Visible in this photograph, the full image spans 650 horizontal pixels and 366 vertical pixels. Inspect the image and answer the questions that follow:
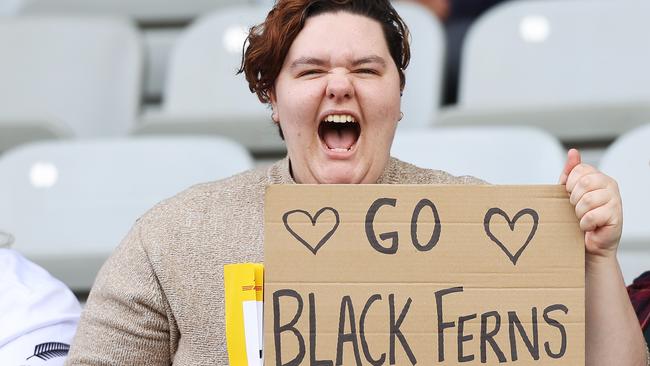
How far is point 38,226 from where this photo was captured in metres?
2.38

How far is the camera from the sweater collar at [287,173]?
5.34 ft

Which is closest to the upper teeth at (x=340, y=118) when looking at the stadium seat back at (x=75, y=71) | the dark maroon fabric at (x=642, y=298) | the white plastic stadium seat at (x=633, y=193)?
the dark maroon fabric at (x=642, y=298)

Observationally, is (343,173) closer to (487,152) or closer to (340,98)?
(340,98)

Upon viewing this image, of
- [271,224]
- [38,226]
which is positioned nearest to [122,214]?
[38,226]

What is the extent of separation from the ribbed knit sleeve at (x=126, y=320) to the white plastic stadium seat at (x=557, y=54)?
48.4 inches

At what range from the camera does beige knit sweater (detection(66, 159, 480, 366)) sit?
153 cm

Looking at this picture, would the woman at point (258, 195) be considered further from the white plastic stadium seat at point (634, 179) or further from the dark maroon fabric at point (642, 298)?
the white plastic stadium seat at point (634, 179)

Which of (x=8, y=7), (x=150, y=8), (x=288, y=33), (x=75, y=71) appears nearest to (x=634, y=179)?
(x=288, y=33)

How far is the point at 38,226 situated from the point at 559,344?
143cm

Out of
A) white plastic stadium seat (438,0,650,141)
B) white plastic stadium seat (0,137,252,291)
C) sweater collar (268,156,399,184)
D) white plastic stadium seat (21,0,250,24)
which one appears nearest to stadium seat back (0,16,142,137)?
white plastic stadium seat (21,0,250,24)

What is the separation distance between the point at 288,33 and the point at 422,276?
455 millimetres

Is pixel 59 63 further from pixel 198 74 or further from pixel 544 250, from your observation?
pixel 544 250

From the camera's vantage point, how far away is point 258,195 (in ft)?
5.27

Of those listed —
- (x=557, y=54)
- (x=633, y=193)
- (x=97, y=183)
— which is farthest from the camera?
(x=557, y=54)
